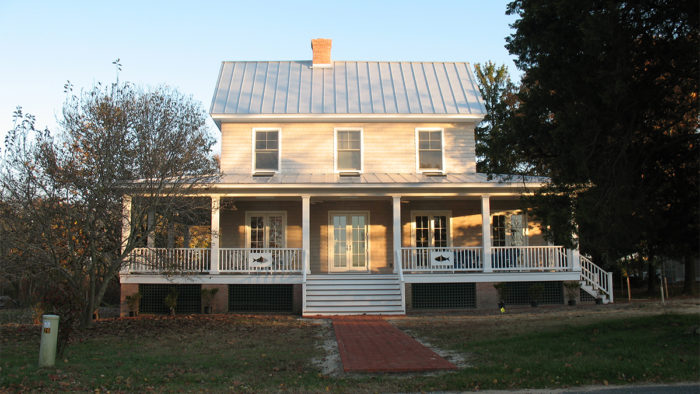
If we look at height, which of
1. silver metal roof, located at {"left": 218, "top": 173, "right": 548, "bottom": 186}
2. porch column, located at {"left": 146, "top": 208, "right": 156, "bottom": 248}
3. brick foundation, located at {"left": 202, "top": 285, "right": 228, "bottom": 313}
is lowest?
brick foundation, located at {"left": 202, "top": 285, "right": 228, "bottom": 313}

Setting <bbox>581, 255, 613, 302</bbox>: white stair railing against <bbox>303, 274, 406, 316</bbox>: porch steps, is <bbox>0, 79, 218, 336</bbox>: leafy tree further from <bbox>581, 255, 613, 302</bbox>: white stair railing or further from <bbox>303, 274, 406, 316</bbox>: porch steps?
<bbox>581, 255, 613, 302</bbox>: white stair railing

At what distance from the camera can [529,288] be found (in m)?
17.9

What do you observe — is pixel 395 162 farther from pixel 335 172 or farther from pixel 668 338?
pixel 668 338

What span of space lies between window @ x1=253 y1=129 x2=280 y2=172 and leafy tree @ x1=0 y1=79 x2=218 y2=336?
4661 mm

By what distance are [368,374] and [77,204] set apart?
8.09 m

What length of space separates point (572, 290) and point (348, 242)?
724 centimetres

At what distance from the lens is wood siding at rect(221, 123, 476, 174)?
19.3 meters

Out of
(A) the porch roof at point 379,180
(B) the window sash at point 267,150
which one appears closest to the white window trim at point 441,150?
(A) the porch roof at point 379,180

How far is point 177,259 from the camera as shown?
54.3 feet

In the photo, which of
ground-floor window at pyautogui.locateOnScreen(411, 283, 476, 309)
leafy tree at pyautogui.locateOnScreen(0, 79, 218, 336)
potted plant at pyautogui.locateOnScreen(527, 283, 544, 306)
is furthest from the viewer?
ground-floor window at pyautogui.locateOnScreen(411, 283, 476, 309)

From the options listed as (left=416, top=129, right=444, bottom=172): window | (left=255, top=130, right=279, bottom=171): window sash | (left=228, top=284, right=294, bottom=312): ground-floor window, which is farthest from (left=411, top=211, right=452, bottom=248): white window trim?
(left=255, top=130, right=279, bottom=171): window sash

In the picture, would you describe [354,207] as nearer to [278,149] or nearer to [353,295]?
[278,149]

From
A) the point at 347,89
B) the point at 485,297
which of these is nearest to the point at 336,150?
the point at 347,89

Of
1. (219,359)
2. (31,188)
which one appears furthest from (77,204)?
(219,359)
